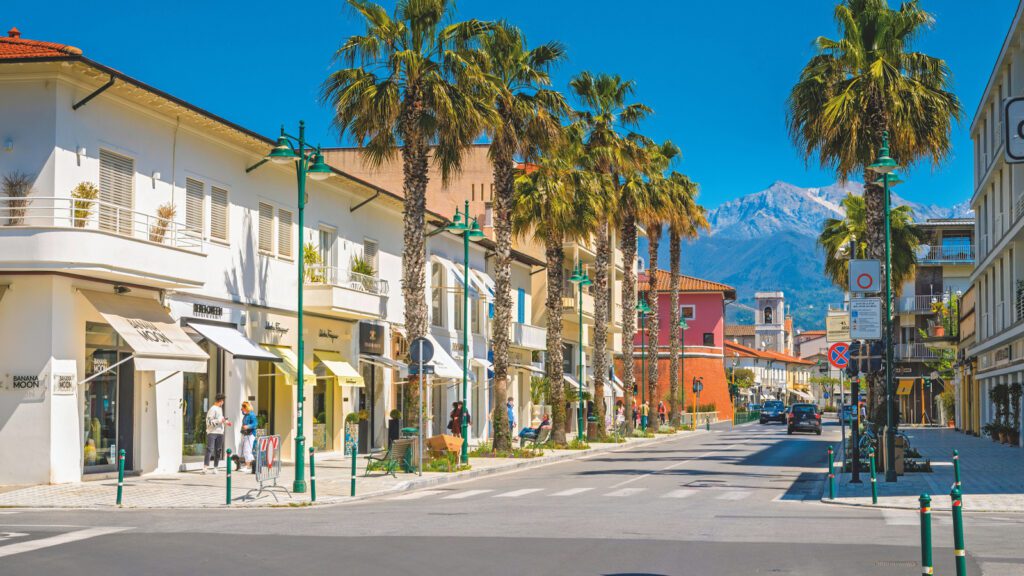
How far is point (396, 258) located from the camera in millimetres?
40656

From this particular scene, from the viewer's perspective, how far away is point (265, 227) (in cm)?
3155

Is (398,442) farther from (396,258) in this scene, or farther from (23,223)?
(396,258)

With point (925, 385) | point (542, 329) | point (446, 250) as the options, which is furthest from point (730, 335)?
point (446, 250)

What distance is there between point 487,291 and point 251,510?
2929cm

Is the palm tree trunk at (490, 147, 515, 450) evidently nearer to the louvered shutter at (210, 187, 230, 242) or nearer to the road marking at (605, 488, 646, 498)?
the louvered shutter at (210, 187, 230, 242)

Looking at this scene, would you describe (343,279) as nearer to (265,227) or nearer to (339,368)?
(339,368)

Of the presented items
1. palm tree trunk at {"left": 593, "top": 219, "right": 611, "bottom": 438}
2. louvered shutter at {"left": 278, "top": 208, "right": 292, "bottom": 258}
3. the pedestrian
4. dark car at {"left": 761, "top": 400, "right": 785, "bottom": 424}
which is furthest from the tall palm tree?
dark car at {"left": 761, "top": 400, "right": 785, "bottom": 424}

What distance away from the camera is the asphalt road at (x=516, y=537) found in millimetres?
11781

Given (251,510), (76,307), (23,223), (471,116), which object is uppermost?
(471,116)

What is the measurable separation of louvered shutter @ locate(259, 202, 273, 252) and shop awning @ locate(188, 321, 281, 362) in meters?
3.03

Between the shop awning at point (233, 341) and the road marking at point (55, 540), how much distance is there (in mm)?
11651

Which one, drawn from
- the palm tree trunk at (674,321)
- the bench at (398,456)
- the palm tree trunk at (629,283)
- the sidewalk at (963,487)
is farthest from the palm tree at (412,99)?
the palm tree trunk at (674,321)

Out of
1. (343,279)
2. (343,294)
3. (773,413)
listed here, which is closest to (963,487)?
(343,294)

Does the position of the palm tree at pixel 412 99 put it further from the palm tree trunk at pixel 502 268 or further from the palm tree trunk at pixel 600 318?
the palm tree trunk at pixel 600 318
